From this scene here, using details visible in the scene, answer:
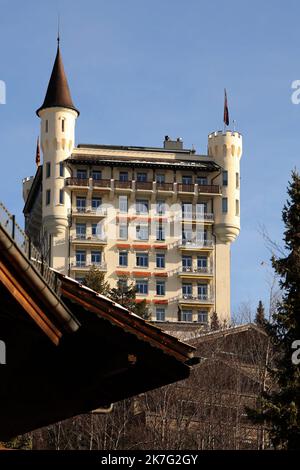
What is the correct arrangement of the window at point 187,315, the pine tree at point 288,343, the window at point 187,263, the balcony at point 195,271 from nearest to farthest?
1. the pine tree at point 288,343
2. the window at point 187,315
3. the balcony at point 195,271
4. the window at point 187,263

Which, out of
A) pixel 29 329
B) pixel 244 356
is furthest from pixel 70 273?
pixel 29 329

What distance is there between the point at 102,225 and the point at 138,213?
191 inches

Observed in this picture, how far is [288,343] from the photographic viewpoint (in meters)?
35.9

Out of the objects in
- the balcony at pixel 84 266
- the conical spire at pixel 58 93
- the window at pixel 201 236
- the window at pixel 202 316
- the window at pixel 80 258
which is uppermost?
the conical spire at pixel 58 93

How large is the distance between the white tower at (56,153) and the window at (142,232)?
302 inches

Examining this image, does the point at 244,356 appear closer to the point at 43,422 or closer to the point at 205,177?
the point at 43,422

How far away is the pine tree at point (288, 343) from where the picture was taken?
3553cm

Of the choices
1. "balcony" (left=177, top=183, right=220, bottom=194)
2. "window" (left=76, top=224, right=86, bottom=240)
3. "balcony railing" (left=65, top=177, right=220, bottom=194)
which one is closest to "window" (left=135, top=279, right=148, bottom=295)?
"window" (left=76, top=224, right=86, bottom=240)

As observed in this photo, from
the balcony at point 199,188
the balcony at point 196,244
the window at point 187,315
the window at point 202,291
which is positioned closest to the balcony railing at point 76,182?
the balcony at point 199,188

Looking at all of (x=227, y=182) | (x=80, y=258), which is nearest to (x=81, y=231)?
(x=80, y=258)

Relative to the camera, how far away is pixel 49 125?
13200 cm

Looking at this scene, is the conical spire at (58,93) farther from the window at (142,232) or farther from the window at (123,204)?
the window at (142,232)

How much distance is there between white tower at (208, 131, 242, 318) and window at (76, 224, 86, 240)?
12940 millimetres

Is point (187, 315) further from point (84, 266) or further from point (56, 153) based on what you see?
point (56, 153)
